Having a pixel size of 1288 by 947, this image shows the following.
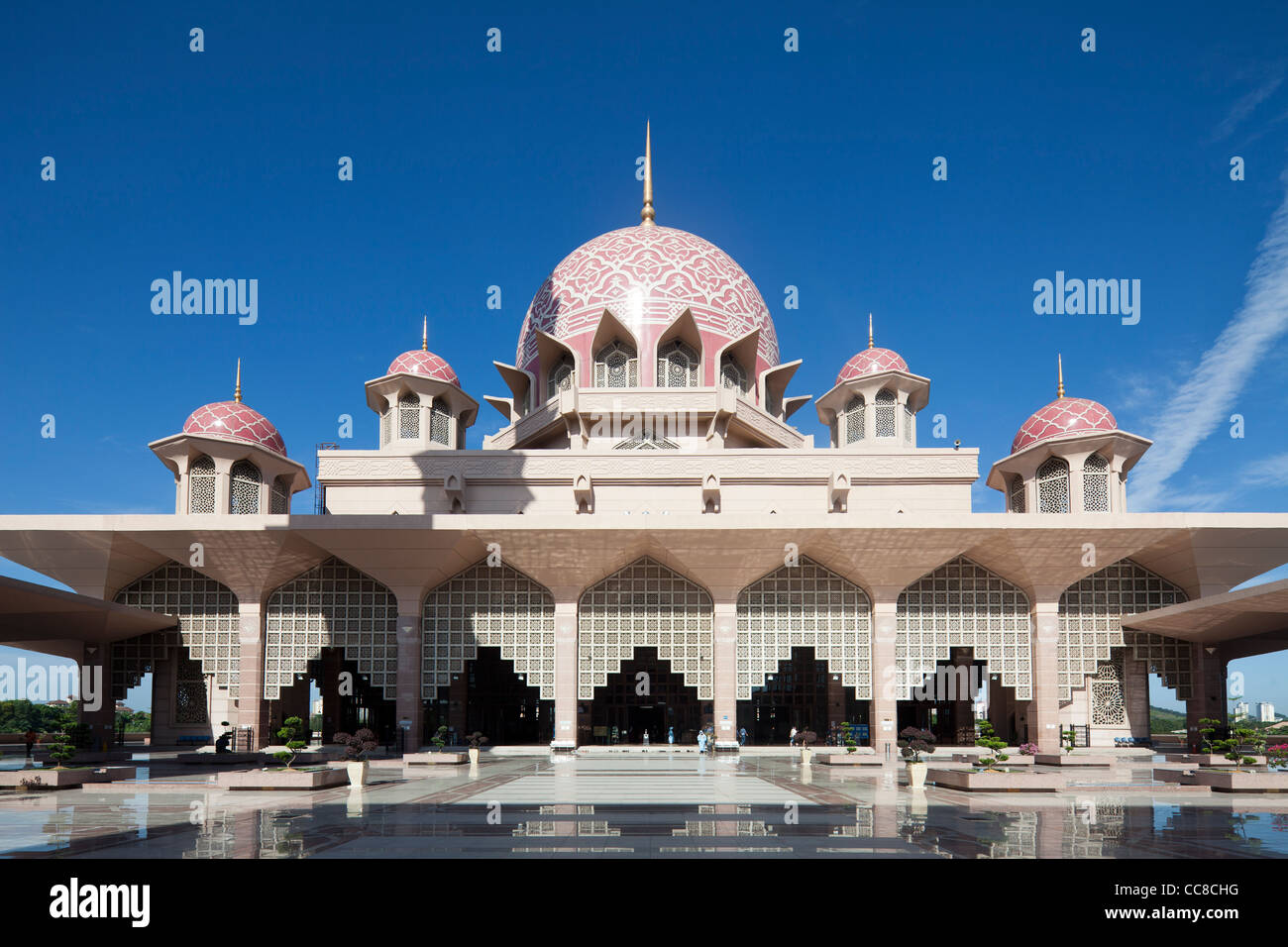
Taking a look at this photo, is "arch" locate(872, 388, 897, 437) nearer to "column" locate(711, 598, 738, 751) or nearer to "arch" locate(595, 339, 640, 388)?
"arch" locate(595, 339, 640, 388)

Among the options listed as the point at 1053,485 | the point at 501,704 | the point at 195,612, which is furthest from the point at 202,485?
the point at 1053,485

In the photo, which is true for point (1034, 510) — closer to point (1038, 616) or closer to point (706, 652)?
point (1038, 616)

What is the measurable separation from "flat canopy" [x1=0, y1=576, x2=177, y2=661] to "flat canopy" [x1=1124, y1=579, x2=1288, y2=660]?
29.2 meters

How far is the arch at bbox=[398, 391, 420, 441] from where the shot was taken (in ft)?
122

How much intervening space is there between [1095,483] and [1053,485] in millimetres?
1328

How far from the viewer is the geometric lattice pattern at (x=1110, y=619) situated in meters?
31.7

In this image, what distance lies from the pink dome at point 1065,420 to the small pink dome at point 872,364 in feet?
16.5

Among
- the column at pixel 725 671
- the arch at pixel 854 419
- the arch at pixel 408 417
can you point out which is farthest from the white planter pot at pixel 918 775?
the arch at pixel 408 417

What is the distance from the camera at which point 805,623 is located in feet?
104

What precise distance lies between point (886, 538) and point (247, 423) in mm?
21888

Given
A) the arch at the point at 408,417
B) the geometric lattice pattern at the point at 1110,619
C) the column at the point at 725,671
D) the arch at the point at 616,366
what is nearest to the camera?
the column at the point at 725,671

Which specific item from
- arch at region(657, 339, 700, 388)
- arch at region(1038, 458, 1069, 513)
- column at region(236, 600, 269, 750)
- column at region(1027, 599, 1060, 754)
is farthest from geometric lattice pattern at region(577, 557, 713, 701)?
arch at region(1038, 458, 1069, 513)

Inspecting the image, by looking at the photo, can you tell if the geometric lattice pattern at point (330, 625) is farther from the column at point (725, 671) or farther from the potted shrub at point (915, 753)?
the potted shrub at point (915, 753)
